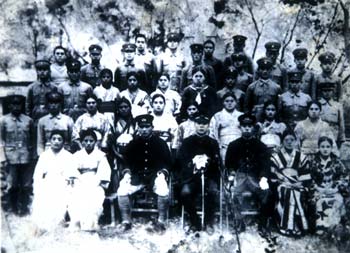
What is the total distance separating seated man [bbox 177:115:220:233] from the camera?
3.84m

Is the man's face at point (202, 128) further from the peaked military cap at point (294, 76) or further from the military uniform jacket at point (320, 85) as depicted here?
the military uniform jacket at point (320, 85)

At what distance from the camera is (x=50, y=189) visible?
12.7 ft

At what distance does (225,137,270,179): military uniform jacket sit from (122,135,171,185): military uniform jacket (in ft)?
1.71

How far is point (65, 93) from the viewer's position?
3934 millimetres

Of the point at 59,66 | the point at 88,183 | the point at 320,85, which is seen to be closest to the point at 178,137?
the point at 88,183

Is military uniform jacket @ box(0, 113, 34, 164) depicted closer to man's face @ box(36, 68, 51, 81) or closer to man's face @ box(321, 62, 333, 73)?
man's face @ box(36, 68, 51, 81)

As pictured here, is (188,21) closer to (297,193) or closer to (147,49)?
(147,49)

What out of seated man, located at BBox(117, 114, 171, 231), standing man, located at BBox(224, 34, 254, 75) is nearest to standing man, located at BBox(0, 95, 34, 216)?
seated man, located at BBox(117, 114, 171, 231)

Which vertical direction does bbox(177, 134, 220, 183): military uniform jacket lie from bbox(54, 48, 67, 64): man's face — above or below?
below

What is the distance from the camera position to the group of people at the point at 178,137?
386 centimetres

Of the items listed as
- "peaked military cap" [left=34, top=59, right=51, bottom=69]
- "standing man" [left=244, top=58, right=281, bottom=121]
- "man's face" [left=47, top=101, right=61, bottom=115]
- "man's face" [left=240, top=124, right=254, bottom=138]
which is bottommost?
"man's face" [left=240, top=124, right=254, bottom=138]

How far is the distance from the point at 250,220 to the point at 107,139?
4.49 ft

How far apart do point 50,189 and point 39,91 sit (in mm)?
828

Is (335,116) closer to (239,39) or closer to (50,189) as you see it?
(239,39)
